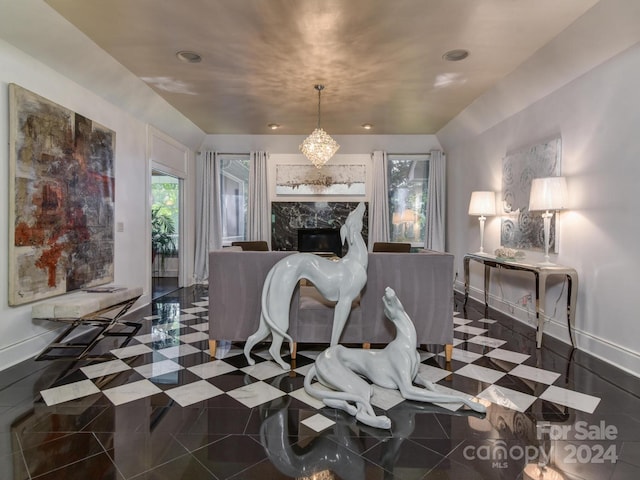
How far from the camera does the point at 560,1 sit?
2.41 meters

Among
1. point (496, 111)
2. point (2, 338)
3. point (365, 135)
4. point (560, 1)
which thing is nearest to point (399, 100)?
point (496, 111)

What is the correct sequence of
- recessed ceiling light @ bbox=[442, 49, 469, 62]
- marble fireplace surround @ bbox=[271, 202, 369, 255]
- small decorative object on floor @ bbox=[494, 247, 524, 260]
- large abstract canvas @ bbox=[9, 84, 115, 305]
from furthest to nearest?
1. marble fireplace surround @ bbox=[271, 202, 369, 255]
2. small decorative object on floor @ bbox=[494, 247, 524, 260]
3. recessed ceiling light @ bbox=[442, 49, 469, 62]
4. large abstract canvas @ bbox=[9, 84, 115, 305]

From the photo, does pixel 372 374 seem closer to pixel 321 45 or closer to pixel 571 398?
pixel 571 398

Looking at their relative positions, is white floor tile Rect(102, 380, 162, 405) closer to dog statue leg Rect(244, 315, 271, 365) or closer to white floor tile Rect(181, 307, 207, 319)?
dog statue leg Rect(244, 315, 271, 365)

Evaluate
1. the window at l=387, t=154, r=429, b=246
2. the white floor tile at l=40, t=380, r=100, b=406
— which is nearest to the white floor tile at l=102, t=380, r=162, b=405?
the white floor tile at l=40, t=380, r=100, b=406

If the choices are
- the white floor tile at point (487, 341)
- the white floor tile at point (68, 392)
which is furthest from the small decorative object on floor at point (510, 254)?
the white floor tile at point (68, 392)

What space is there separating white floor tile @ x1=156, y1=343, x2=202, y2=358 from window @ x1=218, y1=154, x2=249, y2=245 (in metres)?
3.69

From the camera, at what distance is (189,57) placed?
10.9 ft

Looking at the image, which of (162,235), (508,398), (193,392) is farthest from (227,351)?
(162,235)

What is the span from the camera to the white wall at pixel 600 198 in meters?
2.56

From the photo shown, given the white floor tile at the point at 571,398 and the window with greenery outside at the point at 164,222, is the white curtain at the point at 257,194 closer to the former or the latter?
the window with greenery outside at the point at 164,222

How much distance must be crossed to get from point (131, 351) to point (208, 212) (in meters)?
3.79

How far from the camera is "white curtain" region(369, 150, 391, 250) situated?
20.6 feet

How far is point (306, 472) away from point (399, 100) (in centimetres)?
429
